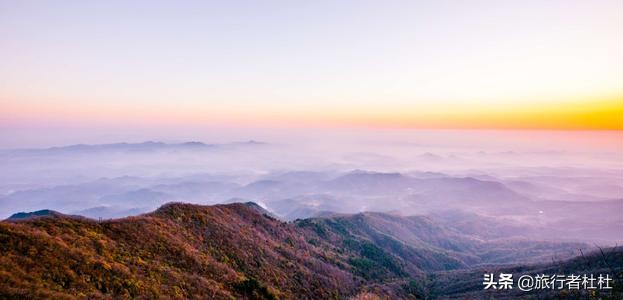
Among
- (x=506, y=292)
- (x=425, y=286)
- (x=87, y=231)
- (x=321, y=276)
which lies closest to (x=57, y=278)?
(x=87, y=231)

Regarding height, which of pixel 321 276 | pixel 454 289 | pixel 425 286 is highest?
pixel 321 276

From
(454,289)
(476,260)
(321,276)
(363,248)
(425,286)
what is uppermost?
(321,276)

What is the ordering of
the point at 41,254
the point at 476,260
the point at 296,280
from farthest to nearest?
the point at 476,260
the point at 296,280
the point at 41,254

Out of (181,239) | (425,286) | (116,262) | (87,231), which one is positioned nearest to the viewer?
(116,262)

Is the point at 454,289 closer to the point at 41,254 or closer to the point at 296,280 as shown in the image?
the point at 296,280

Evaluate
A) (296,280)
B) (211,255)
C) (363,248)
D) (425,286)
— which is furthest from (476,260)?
(211,255)

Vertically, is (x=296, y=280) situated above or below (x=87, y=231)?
below

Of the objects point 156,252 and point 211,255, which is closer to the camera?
point 156,252

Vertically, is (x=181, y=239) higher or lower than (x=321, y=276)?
higher

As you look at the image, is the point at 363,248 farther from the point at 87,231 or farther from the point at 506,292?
the point at 87,231
